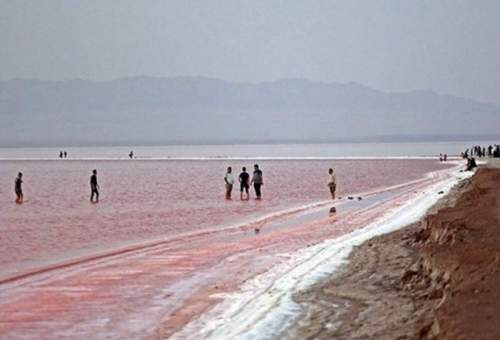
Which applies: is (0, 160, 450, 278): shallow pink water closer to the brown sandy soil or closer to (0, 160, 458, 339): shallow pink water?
(0, 160, 458, 339): shallow pink water

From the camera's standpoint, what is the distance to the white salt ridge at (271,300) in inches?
384

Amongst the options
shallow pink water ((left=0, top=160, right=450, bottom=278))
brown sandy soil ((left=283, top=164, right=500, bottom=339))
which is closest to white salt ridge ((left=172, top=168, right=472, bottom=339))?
brown sandy soil ((left=283, top=164, right=500, bottom=339))

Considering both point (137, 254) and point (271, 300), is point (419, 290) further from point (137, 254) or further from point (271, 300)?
point (137, 254)

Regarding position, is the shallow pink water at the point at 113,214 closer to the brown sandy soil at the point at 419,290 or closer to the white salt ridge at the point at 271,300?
the white salt ridge at the point at 271,300

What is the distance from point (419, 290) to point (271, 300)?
1.94 metres

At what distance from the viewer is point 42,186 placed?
51.7 m

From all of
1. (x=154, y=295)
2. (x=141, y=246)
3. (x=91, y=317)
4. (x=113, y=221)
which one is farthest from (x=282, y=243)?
(x=113, y=221)

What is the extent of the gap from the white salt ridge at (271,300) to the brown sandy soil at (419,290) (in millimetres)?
244

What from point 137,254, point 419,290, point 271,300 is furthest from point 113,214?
point 419,290

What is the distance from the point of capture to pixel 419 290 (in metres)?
11.1

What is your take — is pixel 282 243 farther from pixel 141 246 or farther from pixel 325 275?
pixel 325 275

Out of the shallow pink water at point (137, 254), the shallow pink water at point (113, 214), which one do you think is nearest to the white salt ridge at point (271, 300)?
the shallow pink water at point (137, 254)

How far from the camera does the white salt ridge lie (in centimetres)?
Result: 976

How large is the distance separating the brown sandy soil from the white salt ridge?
24 cm
